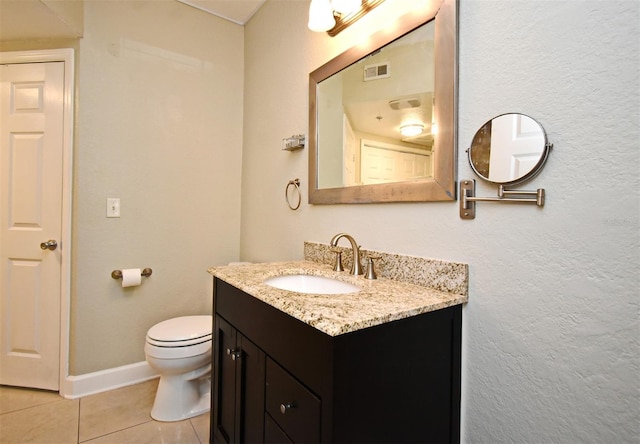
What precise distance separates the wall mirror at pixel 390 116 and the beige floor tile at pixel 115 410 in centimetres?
151

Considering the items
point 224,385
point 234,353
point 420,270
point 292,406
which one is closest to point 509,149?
point 420,270

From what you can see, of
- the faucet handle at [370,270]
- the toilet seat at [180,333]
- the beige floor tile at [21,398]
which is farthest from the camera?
the beige floor tile at [21,398]

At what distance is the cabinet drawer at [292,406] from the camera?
0.77 metres

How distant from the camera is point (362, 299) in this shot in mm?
925

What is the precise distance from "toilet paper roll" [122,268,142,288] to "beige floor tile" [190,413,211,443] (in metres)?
0.89

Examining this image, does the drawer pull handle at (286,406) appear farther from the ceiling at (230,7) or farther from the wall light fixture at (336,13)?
the ceiling at (230,7)

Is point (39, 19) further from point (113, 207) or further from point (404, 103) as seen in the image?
point (404, 103)

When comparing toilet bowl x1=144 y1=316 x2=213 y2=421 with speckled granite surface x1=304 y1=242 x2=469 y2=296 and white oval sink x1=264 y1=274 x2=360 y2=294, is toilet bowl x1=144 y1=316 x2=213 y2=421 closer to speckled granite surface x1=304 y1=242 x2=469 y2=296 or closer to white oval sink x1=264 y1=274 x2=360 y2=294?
white oval sink x1=264 y1=274 x2=360 y2=294

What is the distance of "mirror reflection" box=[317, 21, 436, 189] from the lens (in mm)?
1112

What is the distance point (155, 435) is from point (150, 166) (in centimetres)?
156

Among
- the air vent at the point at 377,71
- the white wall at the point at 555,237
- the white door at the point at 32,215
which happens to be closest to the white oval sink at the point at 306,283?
the white wall at the point at 555,237

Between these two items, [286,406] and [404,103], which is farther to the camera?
[404,103]

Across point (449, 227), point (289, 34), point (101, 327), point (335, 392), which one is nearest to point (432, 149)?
point (449, 227)

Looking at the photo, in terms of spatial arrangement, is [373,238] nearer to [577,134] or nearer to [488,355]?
[488,355]
